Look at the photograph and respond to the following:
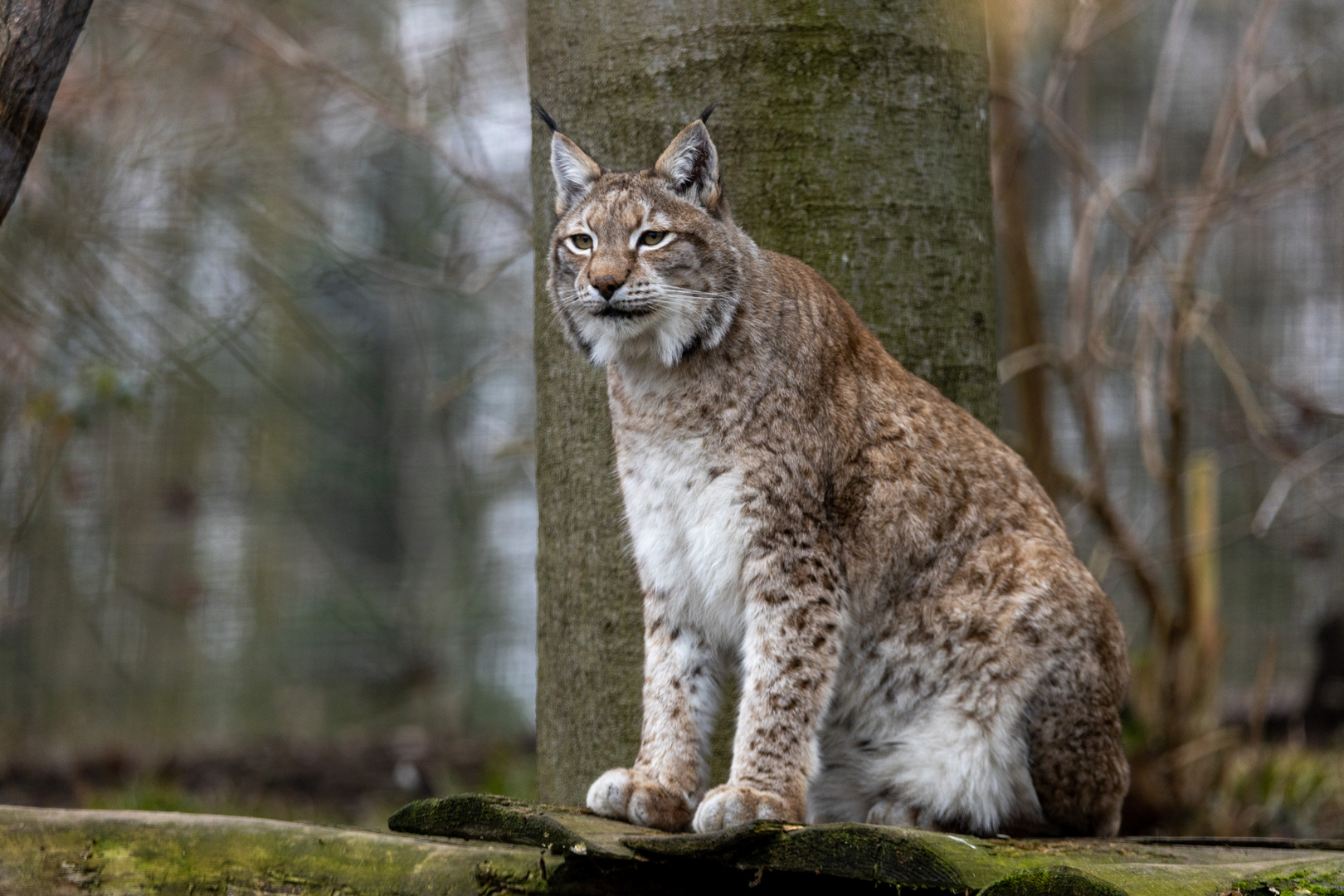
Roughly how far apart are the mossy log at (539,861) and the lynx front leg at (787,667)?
358 mm

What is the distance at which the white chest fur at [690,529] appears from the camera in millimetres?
2918

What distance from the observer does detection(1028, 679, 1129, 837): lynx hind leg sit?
2.91 meters

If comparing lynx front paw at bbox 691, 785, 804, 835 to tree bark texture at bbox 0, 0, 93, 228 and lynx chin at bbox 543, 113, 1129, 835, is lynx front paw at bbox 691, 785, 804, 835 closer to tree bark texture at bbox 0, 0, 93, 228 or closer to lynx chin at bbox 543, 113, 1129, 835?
lynx chin at bbox 543, 113, 1129, 835

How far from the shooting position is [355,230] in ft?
29.9

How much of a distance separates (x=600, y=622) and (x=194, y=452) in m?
6.32

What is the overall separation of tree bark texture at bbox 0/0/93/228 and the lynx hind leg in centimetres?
264

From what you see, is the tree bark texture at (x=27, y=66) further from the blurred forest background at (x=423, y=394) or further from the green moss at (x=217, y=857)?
the blurred forest background at (x=423, y=394)

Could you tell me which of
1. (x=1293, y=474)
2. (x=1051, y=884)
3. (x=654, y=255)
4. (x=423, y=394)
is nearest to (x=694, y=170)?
(x=654, y=255)

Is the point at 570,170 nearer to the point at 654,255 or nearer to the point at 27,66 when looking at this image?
the point at 654,255

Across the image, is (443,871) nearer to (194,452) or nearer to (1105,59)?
(194,452)

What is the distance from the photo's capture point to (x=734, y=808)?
2.55 m

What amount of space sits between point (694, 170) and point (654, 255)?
0.25m

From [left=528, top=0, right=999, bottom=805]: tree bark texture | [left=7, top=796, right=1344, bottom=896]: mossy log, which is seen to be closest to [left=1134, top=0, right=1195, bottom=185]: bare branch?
[left=528, top=0, right=999, bottom=805]: tree bark texture

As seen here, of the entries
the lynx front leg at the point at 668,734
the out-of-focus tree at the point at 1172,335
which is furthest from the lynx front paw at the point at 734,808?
the out-of-focus tree at the point at 1172,335
